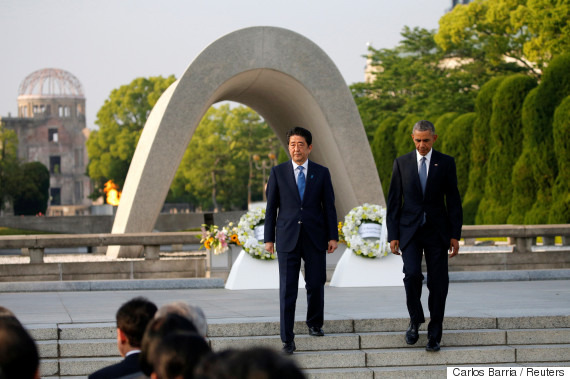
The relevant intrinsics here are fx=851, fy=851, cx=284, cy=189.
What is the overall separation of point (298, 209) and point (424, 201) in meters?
1.10

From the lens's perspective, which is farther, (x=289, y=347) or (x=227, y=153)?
(x=227, y=153)

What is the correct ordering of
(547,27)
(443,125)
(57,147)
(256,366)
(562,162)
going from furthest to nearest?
(57,147)
(443,125)
(547,27)
(562,162)
(256,366)

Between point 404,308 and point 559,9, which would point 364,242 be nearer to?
point 404,308

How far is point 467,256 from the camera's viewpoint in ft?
47.8

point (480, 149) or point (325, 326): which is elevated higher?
point (480, 149)

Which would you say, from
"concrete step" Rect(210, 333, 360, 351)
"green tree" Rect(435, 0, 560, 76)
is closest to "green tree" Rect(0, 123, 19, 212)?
"green tree" Rect(435, 0, 560, 76)

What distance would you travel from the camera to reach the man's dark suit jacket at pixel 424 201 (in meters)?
7.19

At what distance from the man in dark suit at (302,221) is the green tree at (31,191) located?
49.3m

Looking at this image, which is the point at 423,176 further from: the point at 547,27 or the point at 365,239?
the point at 547,27

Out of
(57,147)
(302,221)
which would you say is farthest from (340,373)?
(57,147)

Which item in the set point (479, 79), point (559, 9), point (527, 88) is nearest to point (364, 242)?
point (527, 88)

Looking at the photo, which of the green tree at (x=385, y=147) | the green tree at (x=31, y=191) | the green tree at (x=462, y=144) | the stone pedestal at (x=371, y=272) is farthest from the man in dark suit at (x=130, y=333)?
the green tree at (x=31, y=191)

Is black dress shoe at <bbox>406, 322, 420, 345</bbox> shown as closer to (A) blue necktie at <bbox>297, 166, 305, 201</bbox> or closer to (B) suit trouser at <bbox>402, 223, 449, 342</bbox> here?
(B) suit trouser at <bbox>402, 223, 449, 342</bbox>

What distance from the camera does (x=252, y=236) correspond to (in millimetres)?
12203
